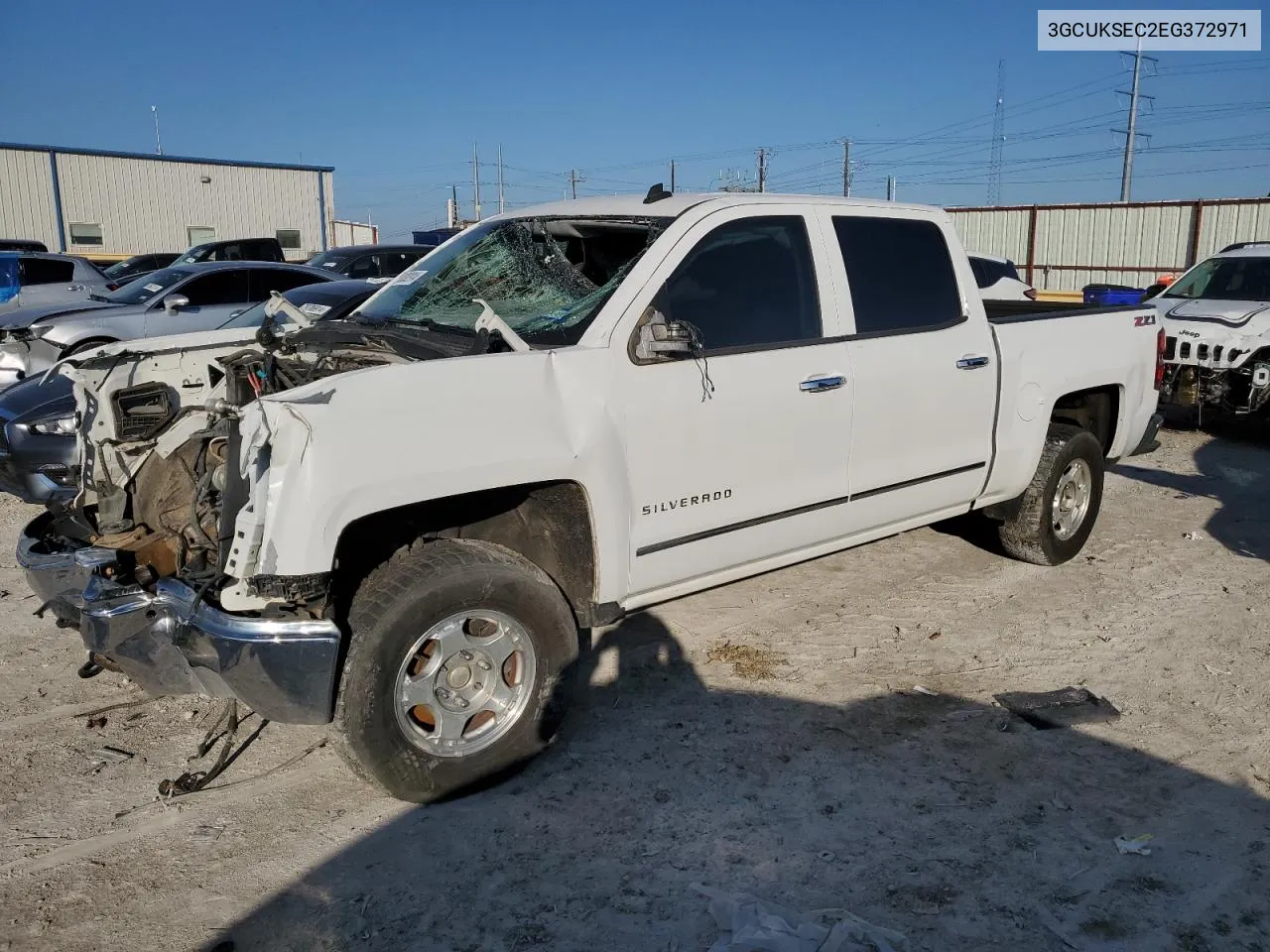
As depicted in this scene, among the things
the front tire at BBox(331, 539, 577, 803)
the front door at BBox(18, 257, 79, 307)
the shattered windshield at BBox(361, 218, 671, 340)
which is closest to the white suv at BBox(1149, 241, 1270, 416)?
the shattered windshield at BBox(361, 218, 671, 340)

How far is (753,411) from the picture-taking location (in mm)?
4250

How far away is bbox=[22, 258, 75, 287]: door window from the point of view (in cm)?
1469

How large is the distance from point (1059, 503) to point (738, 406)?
9.74ft

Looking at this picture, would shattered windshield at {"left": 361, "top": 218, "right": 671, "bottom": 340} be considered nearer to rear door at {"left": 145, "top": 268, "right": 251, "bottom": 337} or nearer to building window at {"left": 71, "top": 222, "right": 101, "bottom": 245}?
rear door at {"left": 145, "top": 268, "right": 251, "bottom": 337}

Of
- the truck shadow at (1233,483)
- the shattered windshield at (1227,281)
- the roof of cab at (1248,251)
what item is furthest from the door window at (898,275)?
the roof of cab at (1248,251)

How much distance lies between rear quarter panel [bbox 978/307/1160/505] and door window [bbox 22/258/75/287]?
13798mm

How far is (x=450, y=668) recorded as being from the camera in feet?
11.9

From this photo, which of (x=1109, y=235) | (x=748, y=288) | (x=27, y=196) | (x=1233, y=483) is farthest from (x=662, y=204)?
(x=27, y=196)

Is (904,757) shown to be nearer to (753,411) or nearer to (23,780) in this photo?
(753,411)

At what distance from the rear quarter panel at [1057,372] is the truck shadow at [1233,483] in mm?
1223

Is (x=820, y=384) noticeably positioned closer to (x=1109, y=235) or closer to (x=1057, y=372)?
(x=1057, y=372)

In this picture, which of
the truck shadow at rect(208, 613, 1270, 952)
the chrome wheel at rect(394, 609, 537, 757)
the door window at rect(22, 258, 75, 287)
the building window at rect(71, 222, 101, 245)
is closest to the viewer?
the truck shadow at rect(208, 613, 1270, 952)

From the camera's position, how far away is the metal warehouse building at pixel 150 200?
32.4 meters

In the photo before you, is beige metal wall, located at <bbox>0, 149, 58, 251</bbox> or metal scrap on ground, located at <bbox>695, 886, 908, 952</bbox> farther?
beige metal wall, located at <bbox>0, 149, 58, 251</bbox>
